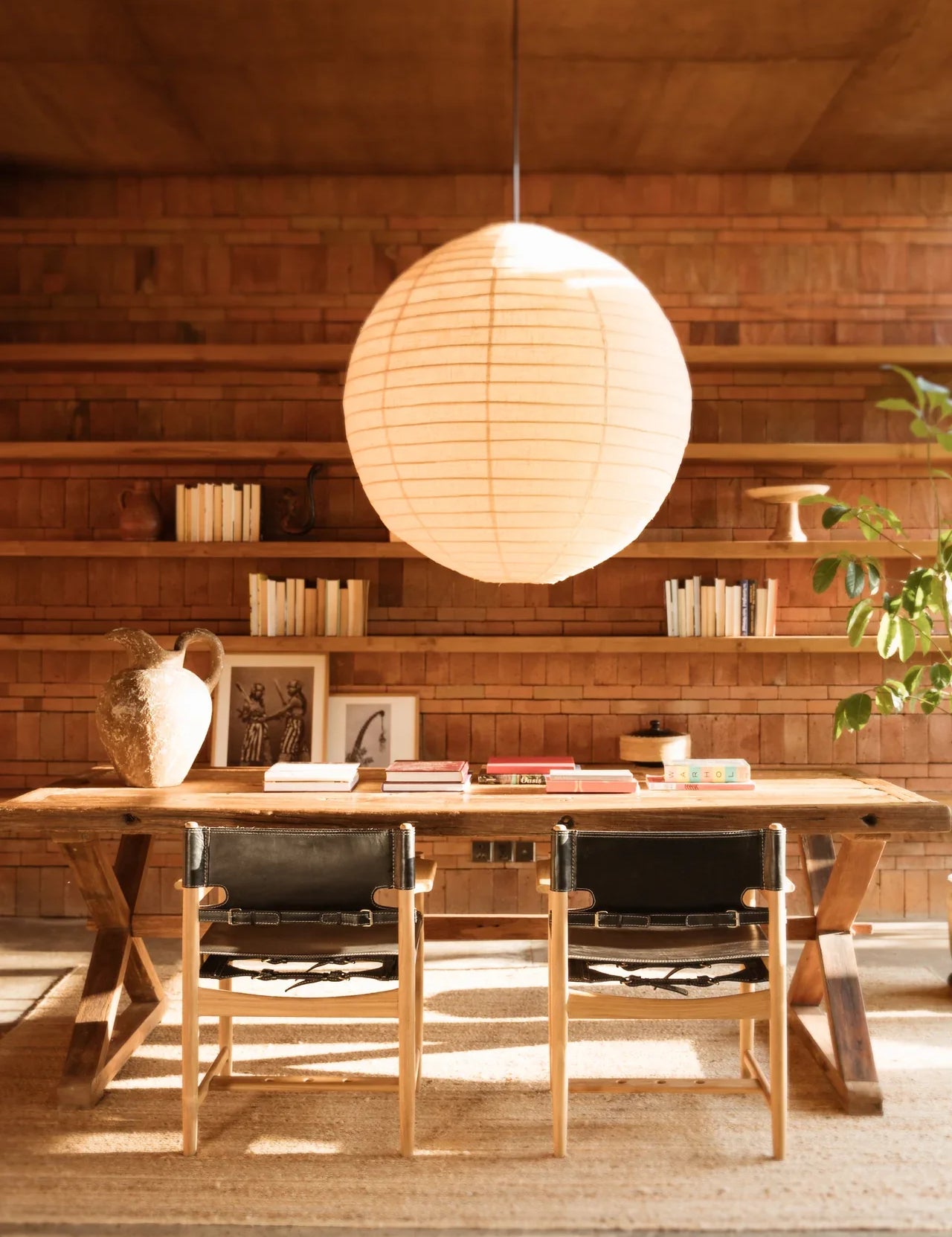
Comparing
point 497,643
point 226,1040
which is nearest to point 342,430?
Answer: point 497,643

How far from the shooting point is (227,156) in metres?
4.07

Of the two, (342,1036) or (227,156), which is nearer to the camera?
(342,1036)

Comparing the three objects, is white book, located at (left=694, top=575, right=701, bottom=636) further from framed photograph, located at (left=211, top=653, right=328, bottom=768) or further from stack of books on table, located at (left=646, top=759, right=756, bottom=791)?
framed photograph, located at (left=211, top=653, right=328, bottom=768)

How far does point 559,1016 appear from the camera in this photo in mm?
2326

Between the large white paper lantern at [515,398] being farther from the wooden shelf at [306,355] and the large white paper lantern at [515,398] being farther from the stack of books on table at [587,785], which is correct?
the wooden shelf at [306,355]

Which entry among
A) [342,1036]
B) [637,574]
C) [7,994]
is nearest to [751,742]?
[637,574]

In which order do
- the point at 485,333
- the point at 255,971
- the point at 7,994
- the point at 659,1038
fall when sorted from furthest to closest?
→ the point at 7,994 → the point at 659,1038 → the point at 255,971 → the point at 485,333

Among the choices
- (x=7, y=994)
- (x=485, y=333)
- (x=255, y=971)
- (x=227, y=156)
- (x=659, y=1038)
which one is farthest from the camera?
(x=227, y=156)

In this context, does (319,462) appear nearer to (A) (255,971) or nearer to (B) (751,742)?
(B) (751,742)

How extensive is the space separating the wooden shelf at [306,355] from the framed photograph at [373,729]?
1310 millimetres

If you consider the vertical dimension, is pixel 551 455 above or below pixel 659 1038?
above

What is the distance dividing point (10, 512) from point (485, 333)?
10.6 ft

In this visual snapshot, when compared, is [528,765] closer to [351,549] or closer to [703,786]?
[703,786]

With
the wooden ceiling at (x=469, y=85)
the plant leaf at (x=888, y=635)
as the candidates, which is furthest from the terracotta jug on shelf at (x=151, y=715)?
the plant leaf at (x=888, y=635)
